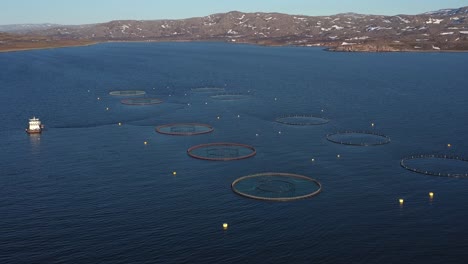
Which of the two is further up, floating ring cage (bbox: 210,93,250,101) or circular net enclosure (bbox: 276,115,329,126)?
floating ring cage (bbox: 210,93,250,101)

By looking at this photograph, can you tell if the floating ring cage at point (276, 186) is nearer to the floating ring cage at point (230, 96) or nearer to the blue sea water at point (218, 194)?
the blue sea water at point (218, 194)

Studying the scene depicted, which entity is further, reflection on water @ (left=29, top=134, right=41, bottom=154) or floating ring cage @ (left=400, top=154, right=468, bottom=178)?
reflection on water @ (left=29, top=134, right=41, bottom=154)

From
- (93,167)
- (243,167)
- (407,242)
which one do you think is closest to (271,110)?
(243,167)

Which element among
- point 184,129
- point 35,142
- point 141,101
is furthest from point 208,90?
point 35,142

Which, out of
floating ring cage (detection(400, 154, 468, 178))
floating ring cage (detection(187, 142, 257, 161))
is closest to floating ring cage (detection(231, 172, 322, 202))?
floating ring cage (detection(187, 142, 257, 161))

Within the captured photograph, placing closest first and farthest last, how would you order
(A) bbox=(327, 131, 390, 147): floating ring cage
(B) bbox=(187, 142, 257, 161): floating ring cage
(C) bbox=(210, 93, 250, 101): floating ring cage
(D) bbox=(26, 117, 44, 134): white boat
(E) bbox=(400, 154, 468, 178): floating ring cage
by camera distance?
(E) bbox=(400, 154, 468, 178): floating ring cage, (B) bbox=(187, 142, 257, 161): floating ring cage, (A) bbox=(327, 131, 390, 147): floating ring cage, (D) bbox=(26, 117, 44, 134): white boat, (C) bbox=(210, 93, 250, 101): floating ring cage

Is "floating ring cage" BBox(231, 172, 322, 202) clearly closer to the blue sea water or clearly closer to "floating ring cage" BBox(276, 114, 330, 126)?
the blue sea water

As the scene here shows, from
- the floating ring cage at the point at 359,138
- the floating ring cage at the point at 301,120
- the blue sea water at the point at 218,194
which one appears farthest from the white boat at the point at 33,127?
the floating ring cage at the point at 359,138

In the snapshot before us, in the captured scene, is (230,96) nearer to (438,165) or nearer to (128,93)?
(128,93)
